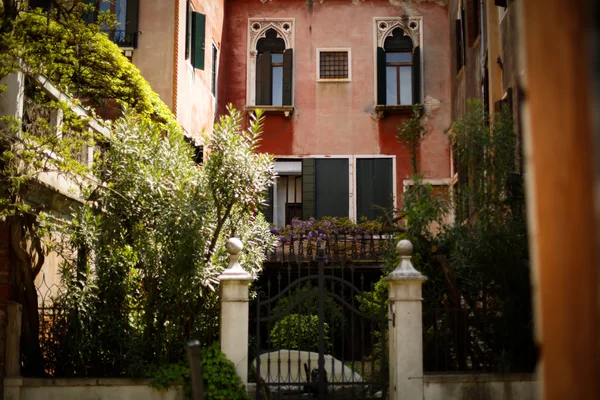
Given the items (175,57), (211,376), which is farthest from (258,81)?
(211,376)

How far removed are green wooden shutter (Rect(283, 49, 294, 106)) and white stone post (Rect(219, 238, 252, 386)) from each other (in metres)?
10.9

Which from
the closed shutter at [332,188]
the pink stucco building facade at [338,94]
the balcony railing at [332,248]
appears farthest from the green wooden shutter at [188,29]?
the closed shutter at [332,188]

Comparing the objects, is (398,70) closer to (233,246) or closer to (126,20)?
(126,20)

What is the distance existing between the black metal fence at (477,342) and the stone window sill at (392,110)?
10.0 metres

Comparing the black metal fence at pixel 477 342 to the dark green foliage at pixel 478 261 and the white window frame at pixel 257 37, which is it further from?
the white window frame at pixel 257 37

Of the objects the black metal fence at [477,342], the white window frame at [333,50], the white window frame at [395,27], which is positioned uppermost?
the white window frame at [395,27]

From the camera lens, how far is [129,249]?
30.2 feet

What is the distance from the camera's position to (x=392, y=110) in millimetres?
18859

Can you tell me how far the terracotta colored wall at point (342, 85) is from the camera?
62.2 ft

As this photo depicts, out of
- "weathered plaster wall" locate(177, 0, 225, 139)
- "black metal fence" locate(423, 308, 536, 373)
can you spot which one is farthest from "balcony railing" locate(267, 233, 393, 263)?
"black metal fence" locate(423, 308, 536, 373)

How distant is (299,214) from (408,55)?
197 inches

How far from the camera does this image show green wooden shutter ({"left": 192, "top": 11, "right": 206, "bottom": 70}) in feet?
52.9

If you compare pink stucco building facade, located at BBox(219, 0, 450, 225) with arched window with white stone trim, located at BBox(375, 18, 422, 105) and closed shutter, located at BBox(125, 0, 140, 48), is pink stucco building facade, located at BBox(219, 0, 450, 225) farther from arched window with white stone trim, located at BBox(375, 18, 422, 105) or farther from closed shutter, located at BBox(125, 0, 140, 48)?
closed shutter, located at BBox(125, 0, 140, 48)

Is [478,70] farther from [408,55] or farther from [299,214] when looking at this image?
[299,214]
